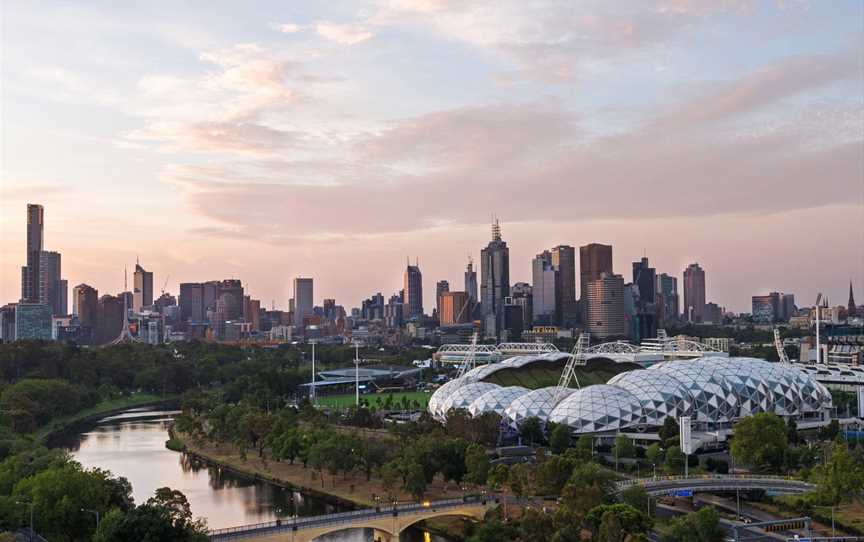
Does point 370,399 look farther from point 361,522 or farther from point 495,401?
point 361,522

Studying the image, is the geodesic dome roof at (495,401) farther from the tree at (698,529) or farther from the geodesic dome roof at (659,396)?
the tree at (698,529)

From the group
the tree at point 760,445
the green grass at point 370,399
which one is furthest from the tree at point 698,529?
the green grass at point 370,399

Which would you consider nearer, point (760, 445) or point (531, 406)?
point (760, 445)

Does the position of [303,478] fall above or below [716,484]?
below

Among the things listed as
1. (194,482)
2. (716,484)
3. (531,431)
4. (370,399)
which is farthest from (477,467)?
(370,399)

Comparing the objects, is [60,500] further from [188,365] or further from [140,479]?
[188,365]

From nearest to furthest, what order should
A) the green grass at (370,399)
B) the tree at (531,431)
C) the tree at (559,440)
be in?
the tree at (559,440) < the tree at (531,431) < the green grass at (370,399)
